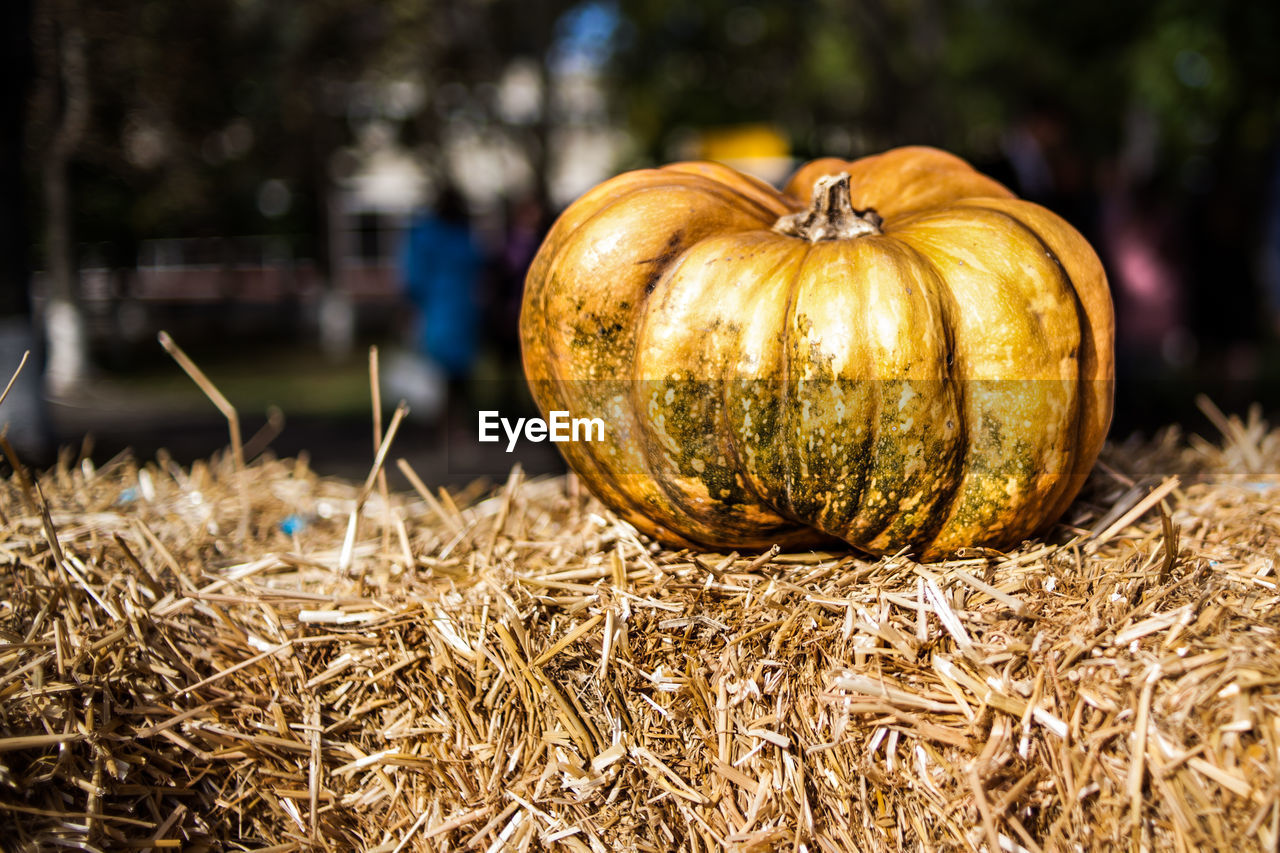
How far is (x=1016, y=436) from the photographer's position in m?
1.77

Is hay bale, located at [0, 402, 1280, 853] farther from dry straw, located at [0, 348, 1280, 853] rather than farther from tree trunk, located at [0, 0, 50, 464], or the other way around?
tree trunk, located at [0, 0, 50, 464]

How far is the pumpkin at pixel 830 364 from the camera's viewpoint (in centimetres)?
175

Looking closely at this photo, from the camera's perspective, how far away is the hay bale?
4.80ft

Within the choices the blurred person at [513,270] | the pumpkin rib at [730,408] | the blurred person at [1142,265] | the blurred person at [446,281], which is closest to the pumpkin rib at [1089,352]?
the pumpkin rib at [730,408]

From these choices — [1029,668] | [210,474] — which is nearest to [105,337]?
[210,474]

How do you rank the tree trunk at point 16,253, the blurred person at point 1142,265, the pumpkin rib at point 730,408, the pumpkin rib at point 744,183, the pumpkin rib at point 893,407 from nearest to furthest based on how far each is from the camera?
the pumpkin rib at point 893,407, the pumpkin rib at point 730,408, the pumpkin rib at point 744,183, the tree trunk at point 16,253, the blurred person at point 1142,265

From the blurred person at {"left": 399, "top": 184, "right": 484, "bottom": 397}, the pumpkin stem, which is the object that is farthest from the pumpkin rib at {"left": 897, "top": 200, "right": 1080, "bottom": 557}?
the blurred person at {"left": 399, "top": 184, "right": 484, "bottom": 397}

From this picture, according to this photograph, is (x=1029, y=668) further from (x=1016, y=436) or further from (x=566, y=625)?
(x=566, y=625)

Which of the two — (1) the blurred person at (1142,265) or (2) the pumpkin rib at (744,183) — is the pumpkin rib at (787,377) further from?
(1) the blurred person at (1142,265)

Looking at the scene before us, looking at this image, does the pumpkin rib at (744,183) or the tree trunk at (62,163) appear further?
the tree trunk at (62,163)

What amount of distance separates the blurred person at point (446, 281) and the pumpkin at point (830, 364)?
4433 mm

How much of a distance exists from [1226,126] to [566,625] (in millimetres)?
11511

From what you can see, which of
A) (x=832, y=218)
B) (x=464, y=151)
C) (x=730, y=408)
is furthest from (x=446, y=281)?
(x=464, y=151)

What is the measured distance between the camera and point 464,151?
2500 centimetres
